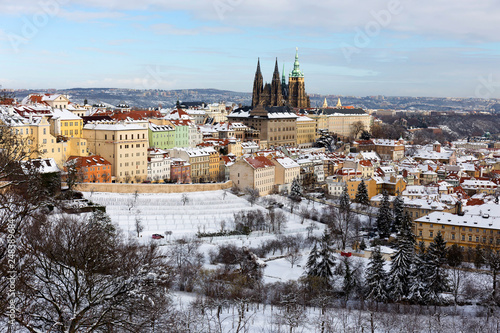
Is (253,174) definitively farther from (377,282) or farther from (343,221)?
(377,282)

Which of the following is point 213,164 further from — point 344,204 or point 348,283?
point 348,283

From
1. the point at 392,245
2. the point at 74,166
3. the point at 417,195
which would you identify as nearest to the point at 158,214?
the point at 74,166

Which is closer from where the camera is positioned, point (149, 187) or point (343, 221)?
point (343, 221)

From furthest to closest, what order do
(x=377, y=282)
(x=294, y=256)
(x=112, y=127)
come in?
1. (x=112, y=127)
2. (x=294, y=256)
3. (x=377, y=282)

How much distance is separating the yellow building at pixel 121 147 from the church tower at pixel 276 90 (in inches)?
2163

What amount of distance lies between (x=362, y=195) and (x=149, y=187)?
1671 cm

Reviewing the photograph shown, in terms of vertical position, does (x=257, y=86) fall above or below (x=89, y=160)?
above

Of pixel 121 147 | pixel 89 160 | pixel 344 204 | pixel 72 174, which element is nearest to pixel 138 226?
pixel 72 174

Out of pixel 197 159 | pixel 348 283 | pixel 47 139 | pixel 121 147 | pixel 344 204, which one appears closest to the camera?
pixel 348 283

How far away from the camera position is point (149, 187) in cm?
4366

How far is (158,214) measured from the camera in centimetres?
3916

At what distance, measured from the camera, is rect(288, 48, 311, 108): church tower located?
106m

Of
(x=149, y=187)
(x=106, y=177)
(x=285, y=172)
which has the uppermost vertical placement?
(x=106, y=177)

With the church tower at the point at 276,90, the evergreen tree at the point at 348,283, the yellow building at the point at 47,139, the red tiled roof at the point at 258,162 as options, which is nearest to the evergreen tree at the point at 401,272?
the evergreen tree at the point at 348,283
